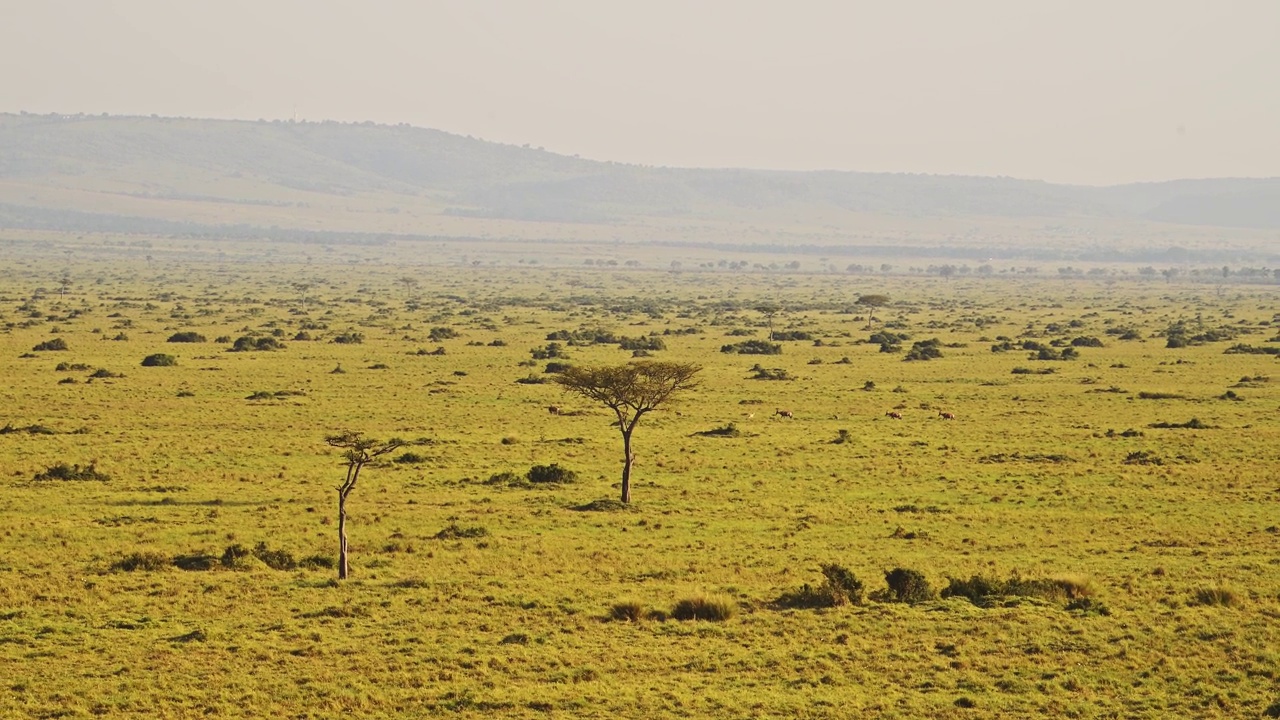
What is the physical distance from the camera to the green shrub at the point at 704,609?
20.7 m

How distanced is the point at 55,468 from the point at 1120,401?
36386 mm

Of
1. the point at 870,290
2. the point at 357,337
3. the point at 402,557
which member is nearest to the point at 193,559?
the point at 402,557

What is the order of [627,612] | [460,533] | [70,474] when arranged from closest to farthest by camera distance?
[627,612]
[460,533]
[70,474]

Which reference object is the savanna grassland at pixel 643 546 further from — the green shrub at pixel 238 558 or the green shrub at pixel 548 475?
the green shrub at pixel 548 475

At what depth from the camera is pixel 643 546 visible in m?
26.1

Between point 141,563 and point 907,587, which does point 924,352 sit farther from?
point 141,563

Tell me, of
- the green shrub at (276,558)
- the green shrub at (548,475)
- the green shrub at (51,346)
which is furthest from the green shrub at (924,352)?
the green shrub at (276,558)

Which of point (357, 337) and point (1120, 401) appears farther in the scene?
point (357, 337)

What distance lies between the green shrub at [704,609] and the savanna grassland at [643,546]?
101 mm

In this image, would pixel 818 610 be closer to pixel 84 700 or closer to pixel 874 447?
pixel 84 700

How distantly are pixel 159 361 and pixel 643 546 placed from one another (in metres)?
41.4

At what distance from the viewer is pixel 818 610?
2112 centimetres

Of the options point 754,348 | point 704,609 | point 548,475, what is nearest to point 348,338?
point 754,348

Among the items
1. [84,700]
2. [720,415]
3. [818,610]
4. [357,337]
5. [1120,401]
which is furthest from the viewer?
[357,337]
